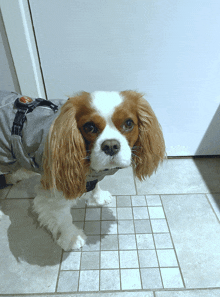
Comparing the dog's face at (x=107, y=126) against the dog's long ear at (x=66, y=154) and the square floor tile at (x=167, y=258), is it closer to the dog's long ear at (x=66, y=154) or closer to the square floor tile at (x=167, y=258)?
the dog's long ear at (x=66, y=154)

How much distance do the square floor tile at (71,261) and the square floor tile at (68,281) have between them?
0.03 m

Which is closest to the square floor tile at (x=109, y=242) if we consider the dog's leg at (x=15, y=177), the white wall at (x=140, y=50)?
the dog's leg at (x=15, y=177)

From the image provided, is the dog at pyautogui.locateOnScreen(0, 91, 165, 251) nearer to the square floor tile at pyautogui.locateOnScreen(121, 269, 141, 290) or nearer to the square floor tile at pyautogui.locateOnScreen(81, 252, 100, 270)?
the square floor tile at pyautogui.locateOnScreen(81, 252, 100, 270)

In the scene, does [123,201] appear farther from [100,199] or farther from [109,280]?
[109,280]

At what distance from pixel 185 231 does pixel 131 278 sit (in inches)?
18.0

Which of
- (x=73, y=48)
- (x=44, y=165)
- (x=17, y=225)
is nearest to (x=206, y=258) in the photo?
(x=44, y=165)

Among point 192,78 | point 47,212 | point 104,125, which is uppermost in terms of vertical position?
point 104,125

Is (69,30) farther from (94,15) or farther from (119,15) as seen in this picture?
(119,15)

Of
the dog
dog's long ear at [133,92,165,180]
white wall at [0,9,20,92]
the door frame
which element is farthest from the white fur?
white wall at [0,9,20,92]

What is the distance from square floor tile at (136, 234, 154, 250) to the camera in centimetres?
133

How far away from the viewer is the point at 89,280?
3.90 feet

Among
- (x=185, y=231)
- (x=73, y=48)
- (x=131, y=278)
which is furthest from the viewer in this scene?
(x=73, y=48)

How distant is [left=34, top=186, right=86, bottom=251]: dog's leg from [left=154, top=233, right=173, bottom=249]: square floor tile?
0.44m

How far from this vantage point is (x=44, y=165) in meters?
1.02
